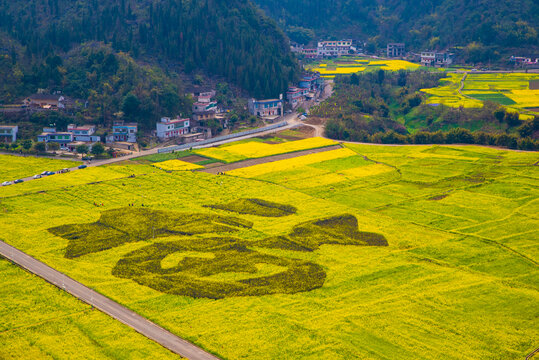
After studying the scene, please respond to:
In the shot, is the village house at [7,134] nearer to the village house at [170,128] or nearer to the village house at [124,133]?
the village house at [124,133]

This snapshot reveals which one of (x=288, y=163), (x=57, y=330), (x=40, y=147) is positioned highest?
(x=40, y=147)

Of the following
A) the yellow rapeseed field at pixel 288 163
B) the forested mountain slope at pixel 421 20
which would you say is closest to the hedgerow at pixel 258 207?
the yellow rapeseed field at pixel 288 163

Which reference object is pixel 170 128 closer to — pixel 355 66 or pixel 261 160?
pixel 261 160

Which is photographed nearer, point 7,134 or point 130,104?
point 7,134

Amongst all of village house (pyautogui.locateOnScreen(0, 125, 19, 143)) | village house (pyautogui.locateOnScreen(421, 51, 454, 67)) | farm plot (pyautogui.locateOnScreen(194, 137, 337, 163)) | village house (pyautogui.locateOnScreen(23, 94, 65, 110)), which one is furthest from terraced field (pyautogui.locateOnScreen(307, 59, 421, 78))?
village house (pyautogui.locateOnScreen(0, 125, 19, 143))

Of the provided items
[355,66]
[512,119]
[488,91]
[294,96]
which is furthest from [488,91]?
[355,66]

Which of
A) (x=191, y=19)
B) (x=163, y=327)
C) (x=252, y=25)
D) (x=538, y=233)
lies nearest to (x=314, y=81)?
(x=252, y=25)

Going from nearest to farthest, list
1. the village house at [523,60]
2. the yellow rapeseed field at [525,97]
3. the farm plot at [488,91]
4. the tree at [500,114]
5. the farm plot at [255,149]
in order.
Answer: the farm plot at [255,149] → the tree at [500,114] → the yellow rapeseed field at [525,97] → the farm plot at [488,91] → the village house at [523,60]
